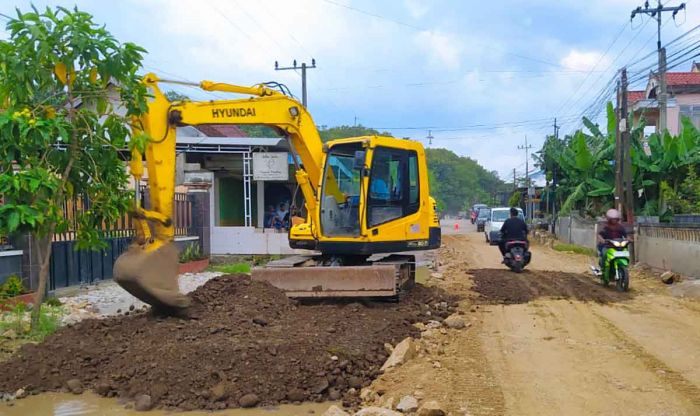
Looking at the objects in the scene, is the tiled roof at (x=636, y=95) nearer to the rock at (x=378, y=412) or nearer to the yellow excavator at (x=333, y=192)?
the yellow excavator at (x=333, y=192)

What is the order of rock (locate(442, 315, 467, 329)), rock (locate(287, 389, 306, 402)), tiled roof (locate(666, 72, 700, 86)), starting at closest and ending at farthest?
rock (locate(287, 389, 306, 402)) < rock (locate(442, 315, 467, 329)) < tiled roof (locate(666, 72, 700, 86))

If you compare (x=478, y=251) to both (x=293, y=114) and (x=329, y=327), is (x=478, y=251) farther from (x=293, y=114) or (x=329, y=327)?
(x=329, y=327)

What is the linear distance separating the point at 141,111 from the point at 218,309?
260cm

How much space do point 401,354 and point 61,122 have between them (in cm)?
443

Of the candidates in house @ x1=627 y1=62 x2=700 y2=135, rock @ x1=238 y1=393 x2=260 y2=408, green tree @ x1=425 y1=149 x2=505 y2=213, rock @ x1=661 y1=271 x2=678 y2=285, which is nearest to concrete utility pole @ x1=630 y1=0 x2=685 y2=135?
house @ x1=627 y1=62 x2=700 y2=135

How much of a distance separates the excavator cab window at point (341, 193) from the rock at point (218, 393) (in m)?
4.67

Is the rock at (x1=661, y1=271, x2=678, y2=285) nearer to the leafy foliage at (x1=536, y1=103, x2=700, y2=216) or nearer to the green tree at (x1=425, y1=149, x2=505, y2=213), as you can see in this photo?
the leafy foliage at (x1=536, y1=103, x2=700, y2=216)

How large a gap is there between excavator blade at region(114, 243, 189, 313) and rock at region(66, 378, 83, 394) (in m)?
1.35

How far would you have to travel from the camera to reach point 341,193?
10852 millimetres

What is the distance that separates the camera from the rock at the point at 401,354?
22.1 feet

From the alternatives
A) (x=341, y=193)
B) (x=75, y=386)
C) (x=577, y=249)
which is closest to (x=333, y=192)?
(x=341, y=193)

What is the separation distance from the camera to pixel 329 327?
7.89 metres

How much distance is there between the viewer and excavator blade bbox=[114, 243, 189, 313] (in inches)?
292

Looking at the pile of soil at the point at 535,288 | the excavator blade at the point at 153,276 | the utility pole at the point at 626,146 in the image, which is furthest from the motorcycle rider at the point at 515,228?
the excavator blade at the point at 153,276
